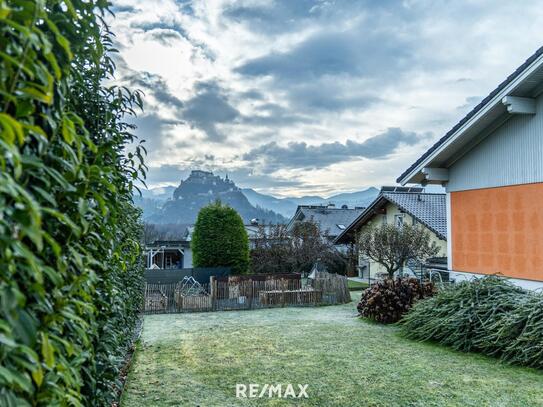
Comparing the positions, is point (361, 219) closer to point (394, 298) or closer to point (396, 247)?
point (396, 247)

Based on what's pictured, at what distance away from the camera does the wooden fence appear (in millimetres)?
11703

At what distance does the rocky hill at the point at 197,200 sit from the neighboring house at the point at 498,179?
5315 centimetres

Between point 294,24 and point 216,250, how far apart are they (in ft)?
31.6

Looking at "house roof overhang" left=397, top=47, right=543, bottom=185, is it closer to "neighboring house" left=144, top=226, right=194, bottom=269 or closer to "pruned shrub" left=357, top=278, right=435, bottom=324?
"pruned shrub" left=357, top=278, right=435, bottom=324

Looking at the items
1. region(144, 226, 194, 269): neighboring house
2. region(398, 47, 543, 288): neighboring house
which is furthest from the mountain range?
region(398, 47, 543, 288): neighboring house

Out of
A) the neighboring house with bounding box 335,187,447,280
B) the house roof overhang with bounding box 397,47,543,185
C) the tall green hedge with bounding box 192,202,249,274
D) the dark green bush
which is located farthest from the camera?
the neighboring house with bounding box 335,187,447,280

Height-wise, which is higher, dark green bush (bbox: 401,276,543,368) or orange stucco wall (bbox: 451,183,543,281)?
orange stucco wall (bbox: 451,183,543,281)

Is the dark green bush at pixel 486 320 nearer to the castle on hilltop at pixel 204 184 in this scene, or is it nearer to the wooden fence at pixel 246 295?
the wooden fence at pixel 246 295

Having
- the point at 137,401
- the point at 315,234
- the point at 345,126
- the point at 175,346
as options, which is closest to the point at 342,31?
the point at 345,126

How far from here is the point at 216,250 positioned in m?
16.2

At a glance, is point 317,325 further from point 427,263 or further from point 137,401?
point 427,263

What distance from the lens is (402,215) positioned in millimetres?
19500

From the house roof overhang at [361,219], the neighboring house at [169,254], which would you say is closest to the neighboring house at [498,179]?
the house roof overhang at [361,219]

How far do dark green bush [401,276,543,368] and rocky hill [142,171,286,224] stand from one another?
5516 cm
